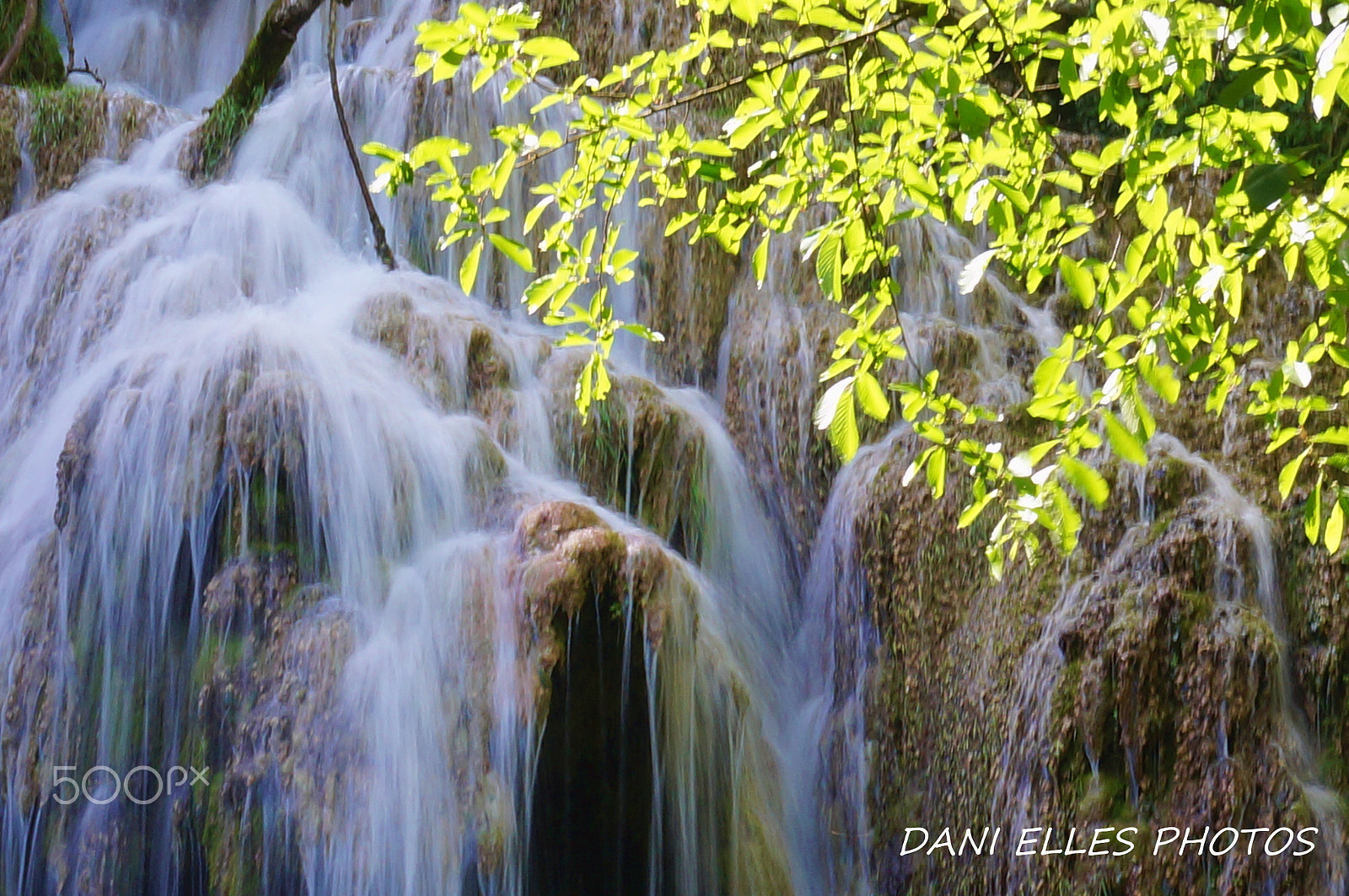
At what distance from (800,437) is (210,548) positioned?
2929 mm

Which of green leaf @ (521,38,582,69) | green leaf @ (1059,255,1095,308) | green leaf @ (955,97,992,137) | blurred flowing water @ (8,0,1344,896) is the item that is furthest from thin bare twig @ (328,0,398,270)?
green leaf @ (1059,255,1095,308)

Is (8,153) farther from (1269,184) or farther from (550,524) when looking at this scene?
(1269,184)

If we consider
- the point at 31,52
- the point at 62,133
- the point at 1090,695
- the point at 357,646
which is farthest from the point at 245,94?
the point at 1090,695

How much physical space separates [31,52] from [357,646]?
6024 millimetres

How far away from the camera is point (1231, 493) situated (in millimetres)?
4961

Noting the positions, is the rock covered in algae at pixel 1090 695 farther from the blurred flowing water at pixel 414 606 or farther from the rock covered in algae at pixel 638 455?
the rock covered in algae at pixel 638 455

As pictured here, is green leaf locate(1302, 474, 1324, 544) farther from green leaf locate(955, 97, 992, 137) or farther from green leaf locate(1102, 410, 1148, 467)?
green leaf locate(955, 97, 992, 137)

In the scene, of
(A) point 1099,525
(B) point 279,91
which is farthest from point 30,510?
(A) point 1099,525

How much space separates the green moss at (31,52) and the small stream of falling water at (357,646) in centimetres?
342

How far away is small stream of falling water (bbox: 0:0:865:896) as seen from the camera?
425 cm

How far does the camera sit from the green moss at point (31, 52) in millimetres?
8023

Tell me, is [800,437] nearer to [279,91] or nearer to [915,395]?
[915,395]

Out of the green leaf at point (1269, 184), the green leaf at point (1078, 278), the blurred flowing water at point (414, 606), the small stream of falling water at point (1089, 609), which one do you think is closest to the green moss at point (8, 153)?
the blurred flowing water at point (414, 606)

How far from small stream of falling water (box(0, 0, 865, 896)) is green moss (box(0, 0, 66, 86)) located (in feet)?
11.2
